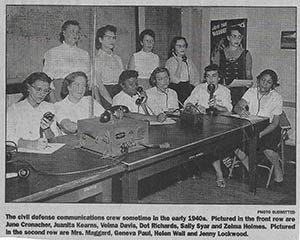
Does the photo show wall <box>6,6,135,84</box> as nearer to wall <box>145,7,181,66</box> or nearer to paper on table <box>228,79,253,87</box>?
wall <box>145,7,181,66</box>

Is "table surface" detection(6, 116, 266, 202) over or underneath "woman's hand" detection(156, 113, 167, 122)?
underneath

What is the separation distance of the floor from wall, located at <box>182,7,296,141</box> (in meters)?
0.10

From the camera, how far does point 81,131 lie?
3.47ft

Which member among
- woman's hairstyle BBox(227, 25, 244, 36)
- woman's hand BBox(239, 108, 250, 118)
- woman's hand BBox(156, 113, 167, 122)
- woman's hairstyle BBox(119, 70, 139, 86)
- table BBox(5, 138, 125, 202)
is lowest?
table BBox(5, 138, 125, 202)

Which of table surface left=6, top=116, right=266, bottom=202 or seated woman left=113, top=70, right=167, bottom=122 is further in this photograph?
seated woman left=113, top=70, right=167, bottom=122

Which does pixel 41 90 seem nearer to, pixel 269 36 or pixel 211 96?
pixel 211 96

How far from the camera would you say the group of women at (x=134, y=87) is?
110 cm

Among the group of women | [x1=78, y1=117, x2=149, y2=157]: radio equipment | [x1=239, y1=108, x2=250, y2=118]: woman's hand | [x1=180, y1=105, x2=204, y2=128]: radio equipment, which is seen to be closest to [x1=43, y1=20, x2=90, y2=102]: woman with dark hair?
the group of women

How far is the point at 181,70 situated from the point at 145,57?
0.27ft

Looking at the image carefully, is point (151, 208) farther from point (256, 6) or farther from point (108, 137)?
point (256, 6)

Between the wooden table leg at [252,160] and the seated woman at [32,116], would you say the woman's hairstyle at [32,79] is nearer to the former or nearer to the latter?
the seated woman at [32,116]

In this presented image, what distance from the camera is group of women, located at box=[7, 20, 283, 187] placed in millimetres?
1104

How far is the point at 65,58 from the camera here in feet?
3.63

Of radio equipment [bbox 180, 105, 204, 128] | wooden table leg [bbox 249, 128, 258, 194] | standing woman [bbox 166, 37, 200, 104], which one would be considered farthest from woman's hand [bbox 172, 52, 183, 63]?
wooden table leg [bbox 249, 128, 258, 194]
